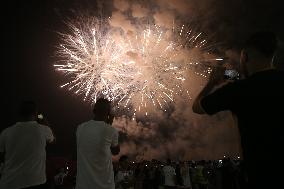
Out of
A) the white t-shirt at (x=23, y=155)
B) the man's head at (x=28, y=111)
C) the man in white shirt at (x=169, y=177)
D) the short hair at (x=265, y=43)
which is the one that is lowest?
the man in white shirt at (x=169, y=177)

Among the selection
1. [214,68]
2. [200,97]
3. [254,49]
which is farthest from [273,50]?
[200,97]

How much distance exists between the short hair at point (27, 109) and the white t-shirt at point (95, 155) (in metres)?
0.72

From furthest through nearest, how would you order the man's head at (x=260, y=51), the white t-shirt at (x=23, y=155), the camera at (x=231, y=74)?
the white t-shirt at (x=23, y=155) → the camera at (x=231, y=74) → the man's head at (x=260, y=51)

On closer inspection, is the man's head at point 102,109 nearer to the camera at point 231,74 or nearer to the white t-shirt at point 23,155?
the white t-shirt at point 23,155

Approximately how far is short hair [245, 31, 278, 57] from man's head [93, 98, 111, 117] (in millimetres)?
2469

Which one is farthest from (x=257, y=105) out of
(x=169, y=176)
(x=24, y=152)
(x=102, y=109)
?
(x=169, y=176)

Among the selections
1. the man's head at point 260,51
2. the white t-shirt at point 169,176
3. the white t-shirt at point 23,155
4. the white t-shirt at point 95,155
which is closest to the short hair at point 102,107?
the white t-shirt at point 95,155

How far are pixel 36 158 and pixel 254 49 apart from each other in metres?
3.18

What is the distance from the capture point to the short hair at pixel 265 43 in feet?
8.93

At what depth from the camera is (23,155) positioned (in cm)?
468

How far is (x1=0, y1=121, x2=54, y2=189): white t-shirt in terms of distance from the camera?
4.59m

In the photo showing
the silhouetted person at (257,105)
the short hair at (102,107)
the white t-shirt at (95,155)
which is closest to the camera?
the silhouetted person at (257,105)

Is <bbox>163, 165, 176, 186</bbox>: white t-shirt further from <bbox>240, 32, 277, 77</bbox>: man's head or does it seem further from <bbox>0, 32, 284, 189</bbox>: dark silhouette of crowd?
<bbox>240, 32, 277, 77</bbox>: man's head

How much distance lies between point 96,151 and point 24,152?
973 mm
